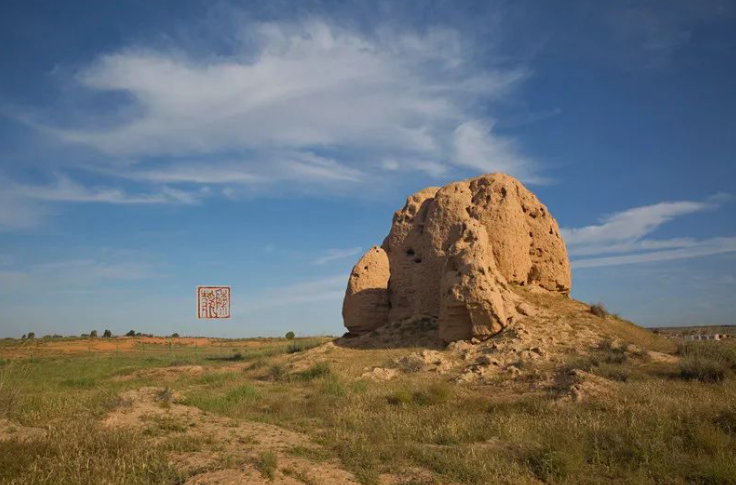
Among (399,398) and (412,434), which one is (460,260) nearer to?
(399,398)

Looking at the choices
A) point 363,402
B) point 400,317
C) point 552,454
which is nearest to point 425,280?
point 400,317

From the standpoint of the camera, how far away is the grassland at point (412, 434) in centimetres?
493

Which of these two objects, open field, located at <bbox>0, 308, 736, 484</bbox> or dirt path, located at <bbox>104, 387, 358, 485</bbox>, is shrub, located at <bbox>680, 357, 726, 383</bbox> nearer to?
open field, located at <bbox>0, 308, 736, 484</bbox>

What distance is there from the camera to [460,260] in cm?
1522

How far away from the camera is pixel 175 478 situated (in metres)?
4.77

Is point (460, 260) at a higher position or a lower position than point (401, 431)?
higher

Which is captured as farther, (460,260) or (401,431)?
(460,260)

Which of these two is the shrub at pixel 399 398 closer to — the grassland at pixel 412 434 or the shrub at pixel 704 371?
the grassland at pixel 412 434

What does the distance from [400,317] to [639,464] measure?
43.5 ft

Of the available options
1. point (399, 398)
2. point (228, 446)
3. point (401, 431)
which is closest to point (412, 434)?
point (401, 431)

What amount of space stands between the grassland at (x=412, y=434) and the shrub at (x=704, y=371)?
0.09 feet

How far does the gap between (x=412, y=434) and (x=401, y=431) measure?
0.19m

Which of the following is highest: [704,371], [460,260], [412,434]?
[460,260]

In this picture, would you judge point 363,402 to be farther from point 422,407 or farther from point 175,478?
point 175,478
